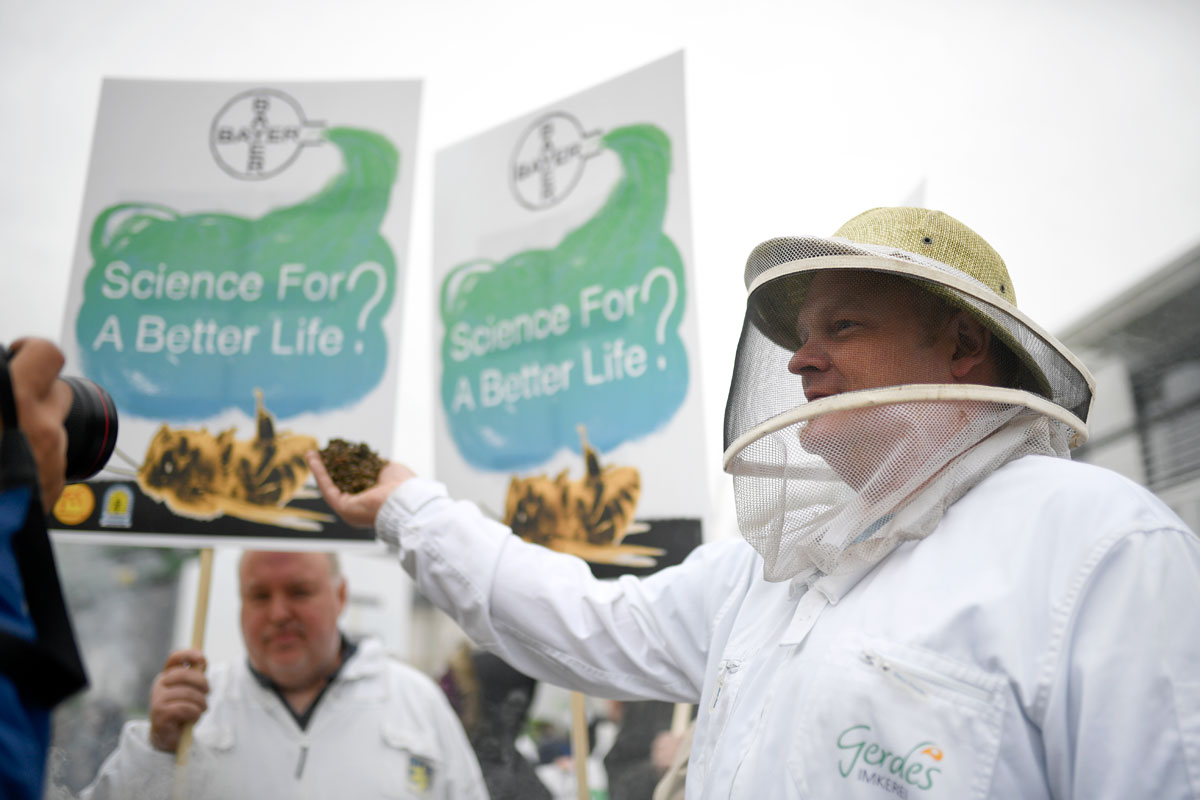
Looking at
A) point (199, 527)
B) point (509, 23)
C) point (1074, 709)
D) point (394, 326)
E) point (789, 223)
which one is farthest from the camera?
point (509, 23)

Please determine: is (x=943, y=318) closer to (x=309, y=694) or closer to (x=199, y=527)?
(x=199, y=527)

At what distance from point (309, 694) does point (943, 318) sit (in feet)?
9.46

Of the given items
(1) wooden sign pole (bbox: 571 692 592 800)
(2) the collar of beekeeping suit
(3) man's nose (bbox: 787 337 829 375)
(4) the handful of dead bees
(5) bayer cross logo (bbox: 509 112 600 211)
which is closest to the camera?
(2) the collar of beekeeping suit

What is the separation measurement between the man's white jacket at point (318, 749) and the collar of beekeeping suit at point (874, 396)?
2.32 m

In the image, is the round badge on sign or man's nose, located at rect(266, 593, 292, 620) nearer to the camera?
the round badge on sign

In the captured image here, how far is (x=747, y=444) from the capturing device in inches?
63.7

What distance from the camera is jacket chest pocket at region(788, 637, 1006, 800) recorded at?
1.25 meters

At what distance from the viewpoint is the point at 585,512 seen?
3.16m

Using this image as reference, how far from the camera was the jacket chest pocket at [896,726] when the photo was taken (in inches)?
49.4

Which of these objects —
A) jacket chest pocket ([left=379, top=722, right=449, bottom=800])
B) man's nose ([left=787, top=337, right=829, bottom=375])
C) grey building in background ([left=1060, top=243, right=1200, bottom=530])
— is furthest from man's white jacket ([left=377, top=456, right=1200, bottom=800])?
grey building in background ([left=1060, top=243, right=1200, bottom=530])

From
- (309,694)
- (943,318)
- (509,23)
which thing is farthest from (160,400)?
(943,318)

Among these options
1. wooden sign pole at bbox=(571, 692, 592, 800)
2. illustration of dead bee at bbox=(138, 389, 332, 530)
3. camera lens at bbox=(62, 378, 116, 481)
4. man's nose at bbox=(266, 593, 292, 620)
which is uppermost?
illustration of dead bee at bbox=(138, 389, 332, 530)

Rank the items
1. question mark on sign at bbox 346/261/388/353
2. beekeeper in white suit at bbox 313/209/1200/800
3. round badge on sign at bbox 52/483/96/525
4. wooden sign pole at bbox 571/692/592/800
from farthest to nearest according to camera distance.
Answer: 1. question mark on sign at bbox 346/261/388/353
2. round badge on sign at bbox 52/483/96/525
3. wooden sign pole at bbox 571/692/592/800
4. beekeeper in white suit at bbox 313/209/1200/800

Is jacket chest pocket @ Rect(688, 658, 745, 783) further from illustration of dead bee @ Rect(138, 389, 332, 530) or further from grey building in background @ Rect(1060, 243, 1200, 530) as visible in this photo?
grey building in background @ Rect(1060, 243, 1200, 530)
